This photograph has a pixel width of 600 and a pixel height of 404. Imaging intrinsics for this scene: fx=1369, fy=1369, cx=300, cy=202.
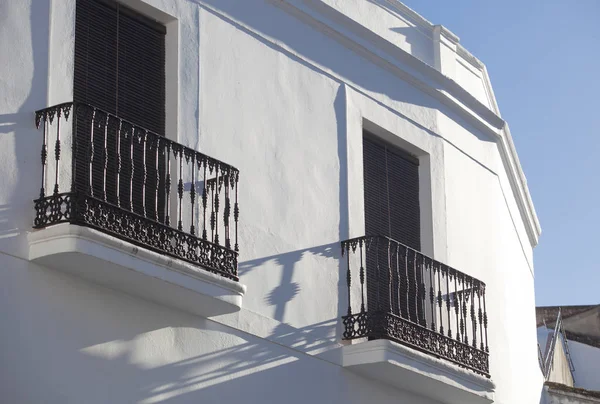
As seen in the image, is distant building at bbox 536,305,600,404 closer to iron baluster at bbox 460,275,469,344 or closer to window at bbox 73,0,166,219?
iron baluster at bbox 460,275,469,344

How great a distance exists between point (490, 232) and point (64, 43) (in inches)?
250

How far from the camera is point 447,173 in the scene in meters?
14.9

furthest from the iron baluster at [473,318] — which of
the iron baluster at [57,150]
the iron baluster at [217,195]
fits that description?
the iron baluster at [57,150]

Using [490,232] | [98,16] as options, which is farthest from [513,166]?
[98,16]

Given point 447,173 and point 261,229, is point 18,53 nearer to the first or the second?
point 261,229

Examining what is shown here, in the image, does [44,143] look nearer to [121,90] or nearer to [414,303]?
[121,90]

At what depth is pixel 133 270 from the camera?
33.4ft

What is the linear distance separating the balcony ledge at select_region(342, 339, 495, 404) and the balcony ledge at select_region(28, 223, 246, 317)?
1.77 m

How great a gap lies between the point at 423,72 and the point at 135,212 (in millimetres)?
5083

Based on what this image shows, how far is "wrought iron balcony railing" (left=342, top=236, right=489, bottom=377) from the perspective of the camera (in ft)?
41.7

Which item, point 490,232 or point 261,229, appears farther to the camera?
point 490,232

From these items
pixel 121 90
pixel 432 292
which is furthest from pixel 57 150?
pixel 432 292

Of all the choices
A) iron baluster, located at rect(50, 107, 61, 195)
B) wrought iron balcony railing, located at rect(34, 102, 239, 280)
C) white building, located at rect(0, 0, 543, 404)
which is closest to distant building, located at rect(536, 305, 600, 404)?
white building, located at rect(0, 0, 543, 404)

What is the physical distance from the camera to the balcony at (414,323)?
41.3ft
